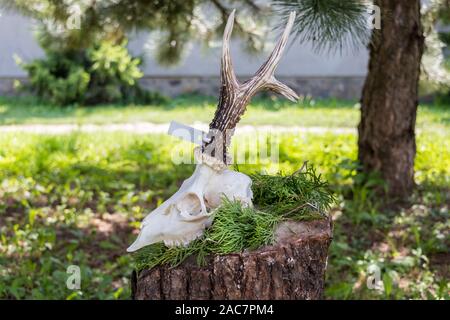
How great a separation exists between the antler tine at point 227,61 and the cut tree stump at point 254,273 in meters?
0.51

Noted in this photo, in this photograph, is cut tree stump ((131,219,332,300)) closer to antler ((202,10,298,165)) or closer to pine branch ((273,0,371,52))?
antler ((202,10,298,165))

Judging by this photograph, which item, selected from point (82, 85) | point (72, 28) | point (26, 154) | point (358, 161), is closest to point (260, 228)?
point (358, 161)

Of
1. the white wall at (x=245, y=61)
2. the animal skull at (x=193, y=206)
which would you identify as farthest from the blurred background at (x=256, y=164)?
the white wall at (x=245, y=61)

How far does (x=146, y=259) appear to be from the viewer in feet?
7.88

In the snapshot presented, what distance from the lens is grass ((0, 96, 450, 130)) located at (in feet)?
26.8

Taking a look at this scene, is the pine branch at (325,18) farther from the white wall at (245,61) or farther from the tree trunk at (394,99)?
the white wall at (245,61)

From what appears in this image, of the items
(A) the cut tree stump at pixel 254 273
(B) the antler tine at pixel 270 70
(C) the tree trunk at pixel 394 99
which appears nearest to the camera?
(A) the cut tree stump at pixel 254 273

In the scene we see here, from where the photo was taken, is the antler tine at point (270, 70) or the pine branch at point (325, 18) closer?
the antler tine at point (270, 70)

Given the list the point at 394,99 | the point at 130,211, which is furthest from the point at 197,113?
the point at 394,99

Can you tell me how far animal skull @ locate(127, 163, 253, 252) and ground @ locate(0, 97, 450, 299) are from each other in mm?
281

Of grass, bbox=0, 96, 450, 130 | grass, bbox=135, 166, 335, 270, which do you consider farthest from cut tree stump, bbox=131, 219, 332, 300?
grass, bbox=0, 96, 450, 130

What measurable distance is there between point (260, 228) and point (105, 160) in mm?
4017

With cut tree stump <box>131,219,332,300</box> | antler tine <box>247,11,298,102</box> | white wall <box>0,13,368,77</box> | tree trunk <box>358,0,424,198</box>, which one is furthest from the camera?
white wall <box>0,13,368,77</box>

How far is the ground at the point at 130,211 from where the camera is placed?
12.3ft
